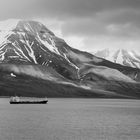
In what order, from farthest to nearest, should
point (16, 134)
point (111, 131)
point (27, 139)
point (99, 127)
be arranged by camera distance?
point (99, 127)
point (111, 131)
point (16, 134)
point (27, 139)

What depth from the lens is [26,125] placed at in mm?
142125

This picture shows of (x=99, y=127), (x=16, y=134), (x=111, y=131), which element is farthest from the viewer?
(x=99, y=127)

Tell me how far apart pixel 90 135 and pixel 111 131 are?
35.3ft

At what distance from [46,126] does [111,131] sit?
901 inches

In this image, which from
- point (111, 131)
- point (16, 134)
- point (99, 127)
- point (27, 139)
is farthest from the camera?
point (99, 127)

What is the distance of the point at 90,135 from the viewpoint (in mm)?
118625

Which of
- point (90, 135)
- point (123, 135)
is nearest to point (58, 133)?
point (90, 135)

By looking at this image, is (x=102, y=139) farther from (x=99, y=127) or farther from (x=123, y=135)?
(x=99, y=127)

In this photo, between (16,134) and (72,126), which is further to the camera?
(72,126)

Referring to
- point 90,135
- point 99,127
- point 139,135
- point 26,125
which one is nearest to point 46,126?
point 26,125

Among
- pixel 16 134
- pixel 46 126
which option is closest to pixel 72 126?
pixel 46 126

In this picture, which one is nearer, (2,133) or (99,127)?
(2,133)

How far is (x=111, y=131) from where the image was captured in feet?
418

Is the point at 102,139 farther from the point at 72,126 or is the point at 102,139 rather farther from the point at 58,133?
the point at 72,126
